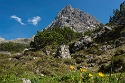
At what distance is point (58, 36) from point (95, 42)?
27.3m

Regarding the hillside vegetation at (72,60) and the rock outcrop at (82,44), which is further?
the rock outcrop at (82,44)

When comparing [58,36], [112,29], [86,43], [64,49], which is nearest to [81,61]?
[64,49]

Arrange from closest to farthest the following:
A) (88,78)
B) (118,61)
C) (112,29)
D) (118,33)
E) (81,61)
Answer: (88,78) < (118,61) < (81,61) < (118,33) < (112,29)

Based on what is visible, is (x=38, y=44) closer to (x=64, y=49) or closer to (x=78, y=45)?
(x=78, y=45)

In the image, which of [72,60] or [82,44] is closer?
[72,60]

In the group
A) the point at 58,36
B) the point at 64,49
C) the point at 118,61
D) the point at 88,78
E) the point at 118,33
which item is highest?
the point at 58,36

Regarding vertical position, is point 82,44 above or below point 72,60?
above

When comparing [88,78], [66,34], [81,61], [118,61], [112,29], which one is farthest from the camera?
[66,34]

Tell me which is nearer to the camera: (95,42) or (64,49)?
(64,49)

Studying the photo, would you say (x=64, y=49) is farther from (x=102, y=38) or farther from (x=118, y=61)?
(x=118, y=61)

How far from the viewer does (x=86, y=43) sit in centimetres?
6531

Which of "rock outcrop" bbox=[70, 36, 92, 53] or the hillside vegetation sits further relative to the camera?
"rock outcrop" bbox=[70, 36, 92, 53]

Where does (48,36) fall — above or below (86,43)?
above

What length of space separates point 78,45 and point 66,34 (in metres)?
38.5
